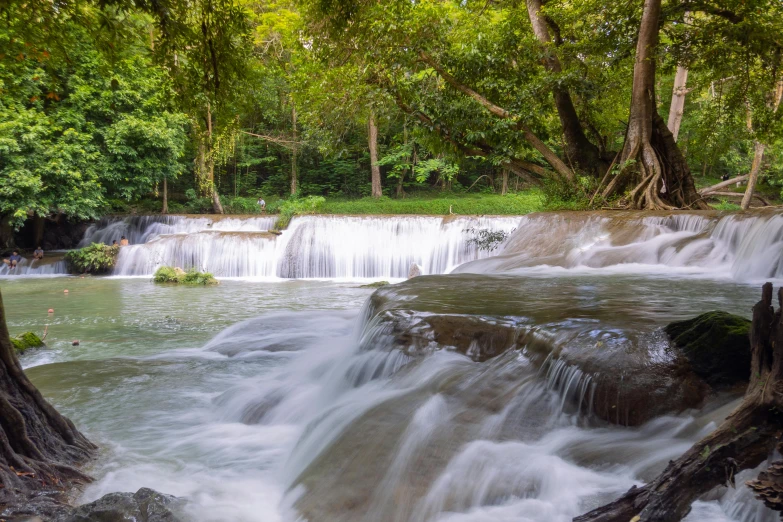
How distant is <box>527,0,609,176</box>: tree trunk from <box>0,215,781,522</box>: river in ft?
11.8

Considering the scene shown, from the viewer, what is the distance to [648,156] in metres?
12.4

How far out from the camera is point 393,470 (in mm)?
3910

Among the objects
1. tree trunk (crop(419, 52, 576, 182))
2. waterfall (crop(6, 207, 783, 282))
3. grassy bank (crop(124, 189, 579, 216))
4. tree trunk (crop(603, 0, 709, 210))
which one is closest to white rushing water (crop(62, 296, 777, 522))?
waterfall (crop(6, 207, 783, 282))

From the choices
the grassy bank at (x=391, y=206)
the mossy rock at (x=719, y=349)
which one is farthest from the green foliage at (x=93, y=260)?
the mossy rock at (x=719, y=349)

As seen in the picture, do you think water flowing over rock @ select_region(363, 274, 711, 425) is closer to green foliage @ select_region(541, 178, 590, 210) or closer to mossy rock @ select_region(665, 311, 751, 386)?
mossy rock @ select_region(665, 311, 751, 386)

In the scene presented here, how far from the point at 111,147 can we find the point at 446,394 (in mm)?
21928

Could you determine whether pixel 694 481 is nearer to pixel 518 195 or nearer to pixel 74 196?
pixel 74 196

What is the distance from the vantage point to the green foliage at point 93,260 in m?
20.5

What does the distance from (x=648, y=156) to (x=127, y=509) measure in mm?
12084

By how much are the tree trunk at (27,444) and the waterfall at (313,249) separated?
1627cm

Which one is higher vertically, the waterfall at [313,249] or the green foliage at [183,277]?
the waterfall at [313,249]

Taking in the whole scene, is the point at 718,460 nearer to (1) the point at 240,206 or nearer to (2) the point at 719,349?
(2) the point at 719,349

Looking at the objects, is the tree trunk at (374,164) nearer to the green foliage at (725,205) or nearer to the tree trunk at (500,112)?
the tree trunk at (500,112)

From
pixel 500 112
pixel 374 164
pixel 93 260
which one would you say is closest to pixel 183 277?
pixel 93 260
